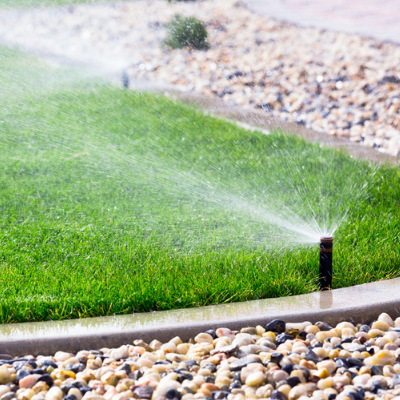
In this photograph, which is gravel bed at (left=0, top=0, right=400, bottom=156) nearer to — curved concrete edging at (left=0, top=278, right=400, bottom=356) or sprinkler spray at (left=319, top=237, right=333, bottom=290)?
sprinkler spray at (left=319, top=237, right=333, bottom=290)

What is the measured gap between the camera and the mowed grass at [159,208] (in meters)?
3.16

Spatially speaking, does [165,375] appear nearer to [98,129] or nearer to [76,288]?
[76,288]

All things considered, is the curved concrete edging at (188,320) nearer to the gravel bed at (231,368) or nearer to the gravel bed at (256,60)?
the gravel bed at (231,368)

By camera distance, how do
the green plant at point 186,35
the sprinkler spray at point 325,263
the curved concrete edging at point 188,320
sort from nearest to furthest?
the curved concrete edging at point 188,320
the sprinkler spray at point 325,263
the green plant at point 186,35

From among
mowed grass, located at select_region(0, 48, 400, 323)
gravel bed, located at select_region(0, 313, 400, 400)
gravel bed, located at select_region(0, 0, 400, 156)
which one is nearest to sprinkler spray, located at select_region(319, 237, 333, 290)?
mowed grass, located at select_region(0, 48, 400, 323)

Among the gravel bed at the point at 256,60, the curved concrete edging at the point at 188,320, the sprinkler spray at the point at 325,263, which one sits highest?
the gravel bed at the point at 256,60

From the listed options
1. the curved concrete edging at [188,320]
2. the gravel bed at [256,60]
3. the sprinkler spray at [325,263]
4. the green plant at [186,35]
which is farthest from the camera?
the green plant at [186,35]

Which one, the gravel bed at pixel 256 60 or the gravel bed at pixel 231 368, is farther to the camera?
the gravel bed at pixel 256 60

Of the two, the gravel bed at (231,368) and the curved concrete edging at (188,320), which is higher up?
the curved concrete edging at (188,320)

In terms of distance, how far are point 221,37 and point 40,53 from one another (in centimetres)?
328

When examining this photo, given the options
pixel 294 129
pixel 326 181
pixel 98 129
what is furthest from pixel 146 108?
pixel 326 181

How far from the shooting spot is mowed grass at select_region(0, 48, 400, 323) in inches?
124

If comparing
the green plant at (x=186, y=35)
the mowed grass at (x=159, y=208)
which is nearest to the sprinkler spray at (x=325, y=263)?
the mowed grass at (x=159, y=208)

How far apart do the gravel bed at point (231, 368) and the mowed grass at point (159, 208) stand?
38 centimetres
